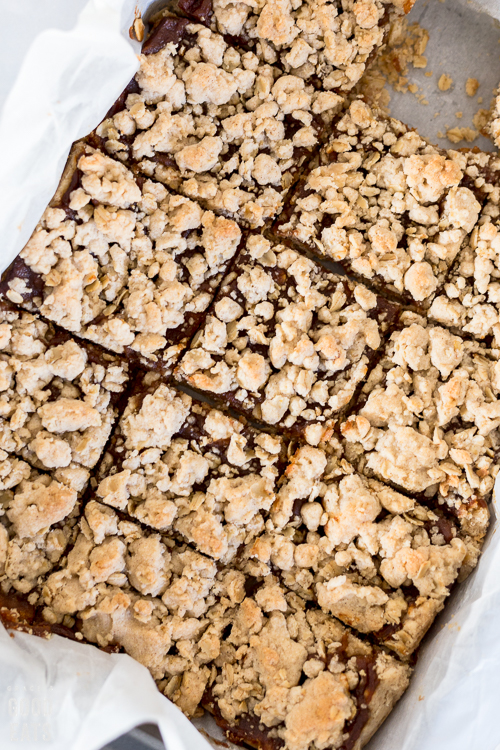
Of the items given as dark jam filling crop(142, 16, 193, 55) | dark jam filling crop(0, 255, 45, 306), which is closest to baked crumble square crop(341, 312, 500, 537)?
dark jam filling crop(0, 255, 45, 306)

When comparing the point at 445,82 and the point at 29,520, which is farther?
the point at 445,82

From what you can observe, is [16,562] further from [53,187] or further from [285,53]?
[285,53]

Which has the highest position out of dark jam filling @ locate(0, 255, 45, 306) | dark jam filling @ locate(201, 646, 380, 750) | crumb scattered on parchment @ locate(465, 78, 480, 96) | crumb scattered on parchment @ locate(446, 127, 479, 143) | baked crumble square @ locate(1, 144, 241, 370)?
crumb scattered on parchment @ locate(465, 78, 480, 96)

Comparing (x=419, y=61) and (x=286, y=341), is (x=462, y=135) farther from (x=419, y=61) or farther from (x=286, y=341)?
(x=286, y=341)

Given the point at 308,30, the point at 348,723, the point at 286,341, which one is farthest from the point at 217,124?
the point at 348,723

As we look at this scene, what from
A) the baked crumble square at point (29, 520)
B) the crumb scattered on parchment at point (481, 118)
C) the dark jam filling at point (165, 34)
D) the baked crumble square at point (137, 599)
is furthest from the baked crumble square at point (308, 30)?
the baked crumble square at point (137, 599)

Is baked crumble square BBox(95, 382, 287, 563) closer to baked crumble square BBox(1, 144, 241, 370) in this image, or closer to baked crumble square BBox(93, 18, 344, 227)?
baked crumble square BBox(1, 144, 241, 370)
